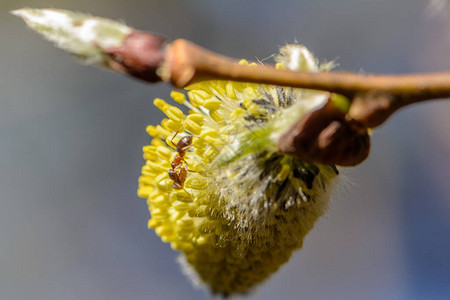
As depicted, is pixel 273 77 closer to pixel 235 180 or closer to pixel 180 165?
pixel 235 180

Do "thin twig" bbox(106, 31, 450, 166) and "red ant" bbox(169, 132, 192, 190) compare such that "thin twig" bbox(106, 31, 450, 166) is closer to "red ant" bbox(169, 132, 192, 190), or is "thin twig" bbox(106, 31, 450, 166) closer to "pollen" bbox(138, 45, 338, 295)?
"pollen" bbox(138, 45, 338, 295)

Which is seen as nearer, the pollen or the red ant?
the pollen

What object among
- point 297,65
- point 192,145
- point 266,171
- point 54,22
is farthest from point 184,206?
point 54,22

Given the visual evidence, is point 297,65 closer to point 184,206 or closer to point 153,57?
Result: point 153,57

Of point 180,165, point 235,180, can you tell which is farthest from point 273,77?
point 180,165

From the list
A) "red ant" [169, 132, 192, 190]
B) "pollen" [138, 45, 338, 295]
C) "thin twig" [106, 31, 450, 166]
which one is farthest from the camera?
"red ant" [169, 132, 192, 190]

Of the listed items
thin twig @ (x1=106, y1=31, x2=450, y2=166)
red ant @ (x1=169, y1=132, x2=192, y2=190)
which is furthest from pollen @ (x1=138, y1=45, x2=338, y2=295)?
thin twig @ (x1=106, y1=31, x2=450, y2=166)

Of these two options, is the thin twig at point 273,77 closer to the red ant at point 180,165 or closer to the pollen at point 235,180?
the pollen at point 235,180
